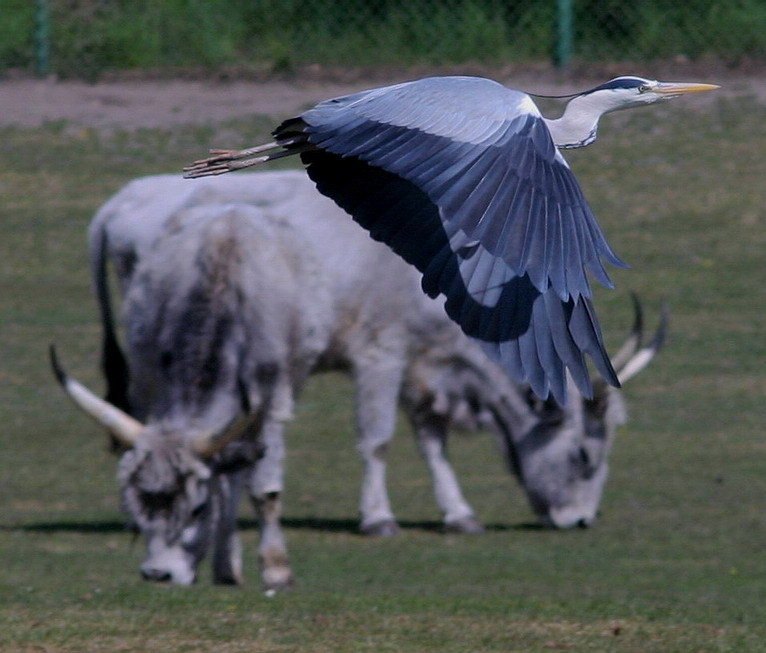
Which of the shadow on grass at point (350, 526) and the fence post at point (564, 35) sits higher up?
the fence post at point (564, 35)

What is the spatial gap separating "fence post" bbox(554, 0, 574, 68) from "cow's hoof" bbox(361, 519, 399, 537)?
8524 mm

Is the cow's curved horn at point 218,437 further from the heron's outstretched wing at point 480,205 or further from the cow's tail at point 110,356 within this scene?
the heron's outstretched wing at point 480,205

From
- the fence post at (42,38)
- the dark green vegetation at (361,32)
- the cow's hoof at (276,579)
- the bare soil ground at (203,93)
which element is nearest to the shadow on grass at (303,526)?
the cow's hoof at (276,579)

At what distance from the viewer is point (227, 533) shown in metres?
8.52

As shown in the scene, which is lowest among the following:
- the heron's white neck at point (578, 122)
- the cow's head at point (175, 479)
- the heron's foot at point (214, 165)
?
the cow's head at point (175, 479)

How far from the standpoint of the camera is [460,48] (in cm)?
1733

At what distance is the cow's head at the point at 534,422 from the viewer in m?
9.94

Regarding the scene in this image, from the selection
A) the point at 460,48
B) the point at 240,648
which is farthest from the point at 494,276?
the point at 460,48

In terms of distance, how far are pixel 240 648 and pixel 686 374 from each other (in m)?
7.54

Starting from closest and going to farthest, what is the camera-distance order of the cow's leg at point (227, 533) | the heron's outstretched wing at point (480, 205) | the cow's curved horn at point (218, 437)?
1. the heron's outstretched wing at point (480, 205)
2. the cow's curved horn at point (218, 437)
3. the cow's leg at point (227, 533)

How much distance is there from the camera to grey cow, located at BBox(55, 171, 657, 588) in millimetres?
9188

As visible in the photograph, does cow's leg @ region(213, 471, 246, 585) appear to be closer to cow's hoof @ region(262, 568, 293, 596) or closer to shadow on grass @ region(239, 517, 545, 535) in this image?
cow's hoof @ region(262, 568, 293, 596)

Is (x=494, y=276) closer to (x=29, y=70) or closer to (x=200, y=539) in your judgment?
(x=200, y=539)

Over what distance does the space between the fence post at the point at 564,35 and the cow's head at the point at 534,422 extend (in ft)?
25.4
